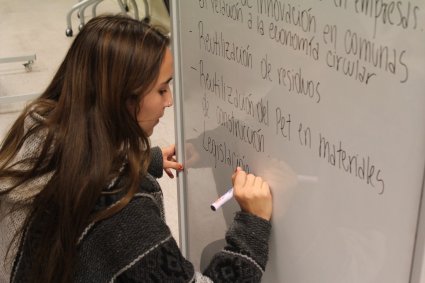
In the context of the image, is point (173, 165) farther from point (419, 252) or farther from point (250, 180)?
point (419, 252)

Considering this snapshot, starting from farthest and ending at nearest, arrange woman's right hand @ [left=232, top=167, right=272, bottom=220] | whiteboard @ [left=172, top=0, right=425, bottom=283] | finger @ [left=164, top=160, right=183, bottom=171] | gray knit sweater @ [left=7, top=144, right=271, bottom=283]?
finger @ [left=164, top=160, right=183, bottom=171]
woman's right hand @ [left=232, top=167, right=272, bottom=220]
gray knit sweater @ [left=7, top=144, right=271, bottom=283]
whiteboard @ [left=172, top=0, right=425, bottom=283]

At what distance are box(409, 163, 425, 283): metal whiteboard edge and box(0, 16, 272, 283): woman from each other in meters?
0.33

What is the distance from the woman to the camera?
3.09 feet

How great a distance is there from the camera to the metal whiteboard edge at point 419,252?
0.74 meters

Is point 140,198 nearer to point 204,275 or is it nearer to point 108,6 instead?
point 204,275

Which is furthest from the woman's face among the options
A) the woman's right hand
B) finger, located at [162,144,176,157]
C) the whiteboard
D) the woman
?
finger, located at [162,144,176,157]

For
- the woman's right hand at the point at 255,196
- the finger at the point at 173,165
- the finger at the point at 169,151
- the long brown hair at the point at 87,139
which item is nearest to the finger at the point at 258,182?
the woman's right hand at the point at 255,196

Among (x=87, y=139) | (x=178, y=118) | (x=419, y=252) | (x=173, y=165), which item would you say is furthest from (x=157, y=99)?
(x=419, y=252)

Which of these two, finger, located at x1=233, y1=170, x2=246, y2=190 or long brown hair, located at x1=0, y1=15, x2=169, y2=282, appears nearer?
long brown hair, located at x1=0, y1=15, x2=169, y2=282

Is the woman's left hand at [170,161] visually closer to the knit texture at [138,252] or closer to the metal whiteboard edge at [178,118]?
the metal whiteboard edge at [178,118]

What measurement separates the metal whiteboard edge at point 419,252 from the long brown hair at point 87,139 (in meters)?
0.46

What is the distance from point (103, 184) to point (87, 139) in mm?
86

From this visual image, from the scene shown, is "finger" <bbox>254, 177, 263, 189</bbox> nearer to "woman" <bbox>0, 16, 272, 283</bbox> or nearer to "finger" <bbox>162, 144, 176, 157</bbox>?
"woman" <bbox>0, 16, 272, 283</bbox>

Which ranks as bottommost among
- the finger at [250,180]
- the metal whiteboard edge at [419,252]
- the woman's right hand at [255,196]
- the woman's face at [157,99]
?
the woman's right hand at [255,196]
